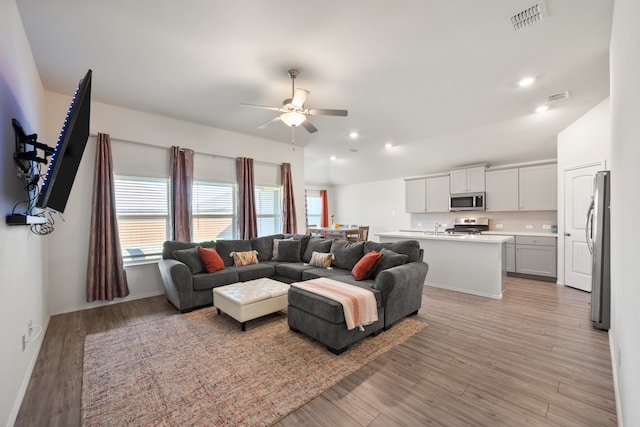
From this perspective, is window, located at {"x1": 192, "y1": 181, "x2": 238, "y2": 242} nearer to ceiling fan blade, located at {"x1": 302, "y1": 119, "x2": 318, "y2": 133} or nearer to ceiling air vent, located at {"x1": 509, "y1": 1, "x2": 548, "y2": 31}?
ceiling fan blade, located at {"x1": 302, "y1": 119, "x2": 318, "y2": 133}

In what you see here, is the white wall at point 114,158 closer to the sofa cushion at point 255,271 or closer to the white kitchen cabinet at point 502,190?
the sofa cushion at point 255,271

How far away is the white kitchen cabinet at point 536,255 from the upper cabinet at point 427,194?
6.01ft

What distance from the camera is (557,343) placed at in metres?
2.84

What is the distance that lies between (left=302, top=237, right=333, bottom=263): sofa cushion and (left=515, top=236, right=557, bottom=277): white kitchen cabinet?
409cm

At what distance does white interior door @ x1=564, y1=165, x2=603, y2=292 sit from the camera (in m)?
4.47

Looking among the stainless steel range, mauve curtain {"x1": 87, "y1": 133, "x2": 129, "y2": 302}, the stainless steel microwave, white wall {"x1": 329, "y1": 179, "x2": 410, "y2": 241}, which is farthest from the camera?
white wall {"x1": 329, "y1": 179, "x2": 410, "y2": 241}

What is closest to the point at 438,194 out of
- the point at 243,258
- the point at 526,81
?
the point at 526,81

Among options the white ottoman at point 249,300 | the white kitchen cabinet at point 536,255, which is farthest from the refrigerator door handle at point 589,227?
the white ottoman at point 249,300

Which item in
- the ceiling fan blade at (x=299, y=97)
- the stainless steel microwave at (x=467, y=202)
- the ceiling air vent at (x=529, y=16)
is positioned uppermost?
the ceiling air vent at (x=529, y=16)

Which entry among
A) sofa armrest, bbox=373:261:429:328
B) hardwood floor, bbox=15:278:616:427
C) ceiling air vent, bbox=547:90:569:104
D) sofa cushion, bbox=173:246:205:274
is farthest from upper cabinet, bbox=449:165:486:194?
sofa cushion, bbox=173:246:205:274

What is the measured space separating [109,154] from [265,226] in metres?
3.13

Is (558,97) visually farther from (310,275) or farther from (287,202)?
(287,202)

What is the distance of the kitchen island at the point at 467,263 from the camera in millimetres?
4297

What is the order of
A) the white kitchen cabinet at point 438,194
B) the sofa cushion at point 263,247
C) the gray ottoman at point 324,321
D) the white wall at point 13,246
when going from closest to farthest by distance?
1. the white wall at point 13,246
2. the gray ottoman at point 324,321
3. the sofa cushion at point 263,247
4. the white kitchen cabinet at point 438,194
